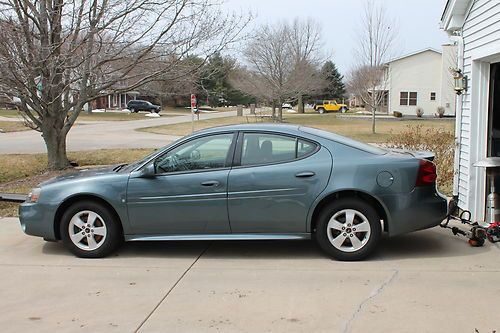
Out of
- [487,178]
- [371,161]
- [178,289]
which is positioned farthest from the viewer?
[487,178]

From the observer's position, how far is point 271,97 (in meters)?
47.4

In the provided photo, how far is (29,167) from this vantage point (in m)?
14.8

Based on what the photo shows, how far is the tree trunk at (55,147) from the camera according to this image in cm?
1269

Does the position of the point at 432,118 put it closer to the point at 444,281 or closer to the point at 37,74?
the point at 37,74

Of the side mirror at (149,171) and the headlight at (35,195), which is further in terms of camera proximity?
the headlight at (35,195)

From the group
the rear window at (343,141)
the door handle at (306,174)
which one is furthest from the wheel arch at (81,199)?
the rear window at (343,141)

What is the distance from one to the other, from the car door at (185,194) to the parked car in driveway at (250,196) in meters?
0.01

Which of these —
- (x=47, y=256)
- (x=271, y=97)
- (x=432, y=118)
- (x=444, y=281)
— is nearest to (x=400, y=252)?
(x=444, y=281)

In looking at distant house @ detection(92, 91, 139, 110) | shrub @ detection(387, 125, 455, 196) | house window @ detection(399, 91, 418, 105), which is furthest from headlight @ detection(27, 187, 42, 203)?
distant house @ detection(92, 91, 139, 110)

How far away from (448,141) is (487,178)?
3625 millimetres

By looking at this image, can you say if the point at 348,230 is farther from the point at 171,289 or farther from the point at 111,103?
the point at 111,103

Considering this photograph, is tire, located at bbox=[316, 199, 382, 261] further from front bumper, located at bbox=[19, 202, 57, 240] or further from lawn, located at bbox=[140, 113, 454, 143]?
lawn, located at bbox=[140, 113, 454, 143]

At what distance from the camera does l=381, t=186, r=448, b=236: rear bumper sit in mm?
5430

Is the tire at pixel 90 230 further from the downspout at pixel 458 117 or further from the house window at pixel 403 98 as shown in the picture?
the house window at pixel 403 98
